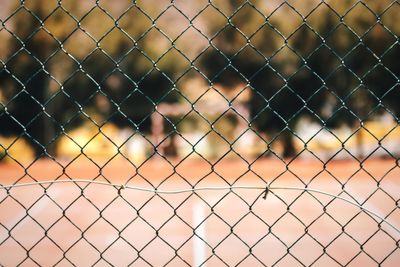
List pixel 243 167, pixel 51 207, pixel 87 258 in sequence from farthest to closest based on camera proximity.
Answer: pixel 243 167 < pixel 51 207 < pixel 87 258

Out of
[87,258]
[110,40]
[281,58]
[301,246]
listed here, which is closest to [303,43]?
[281,58]

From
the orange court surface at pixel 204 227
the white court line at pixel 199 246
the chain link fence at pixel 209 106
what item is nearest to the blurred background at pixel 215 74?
the chain link fence at pixel 209 106

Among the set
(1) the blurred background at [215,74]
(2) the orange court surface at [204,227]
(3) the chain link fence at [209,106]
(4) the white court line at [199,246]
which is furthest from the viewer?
(1) the blurred background at [215,74]

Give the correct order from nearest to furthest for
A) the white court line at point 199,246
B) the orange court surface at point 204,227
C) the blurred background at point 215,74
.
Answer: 1. the orange court surface at point 204,227
2. the white court line at point 199,246
3. the blurred background at point 215,74

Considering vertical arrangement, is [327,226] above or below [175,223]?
above

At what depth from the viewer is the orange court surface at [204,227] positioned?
2152 mm

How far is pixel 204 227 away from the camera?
19.0ft

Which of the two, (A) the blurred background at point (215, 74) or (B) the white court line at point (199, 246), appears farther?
(A) the blurred background at point (215, 74)

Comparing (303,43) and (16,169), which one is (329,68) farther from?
(16,169)

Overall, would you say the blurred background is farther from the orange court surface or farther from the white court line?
the white court line

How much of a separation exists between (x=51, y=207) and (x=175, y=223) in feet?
8.39

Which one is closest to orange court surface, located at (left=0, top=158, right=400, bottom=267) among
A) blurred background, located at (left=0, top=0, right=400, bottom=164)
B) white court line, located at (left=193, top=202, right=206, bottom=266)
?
white court line, located at (left=193, top=202, right=206, bottom=266)

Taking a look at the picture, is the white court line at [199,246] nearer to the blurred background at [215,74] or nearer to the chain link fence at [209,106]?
the chain link fence at [209,106]

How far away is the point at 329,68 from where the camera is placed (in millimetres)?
15203
